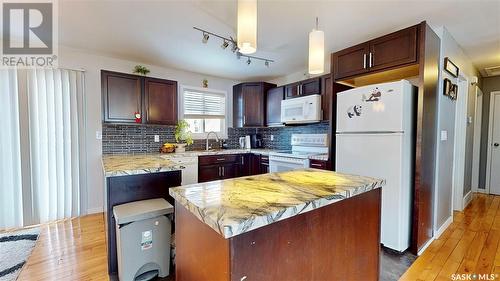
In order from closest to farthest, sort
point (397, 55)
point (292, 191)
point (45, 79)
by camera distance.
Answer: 1. point (292, 191)
2. point (397, 55)
3. point (45, 79)

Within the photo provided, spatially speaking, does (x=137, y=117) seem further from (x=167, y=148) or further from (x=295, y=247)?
(x=295, y=247)

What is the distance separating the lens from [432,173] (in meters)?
2.39

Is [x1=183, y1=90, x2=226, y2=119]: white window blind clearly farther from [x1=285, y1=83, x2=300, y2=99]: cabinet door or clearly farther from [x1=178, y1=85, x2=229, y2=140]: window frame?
[x1=285, y1=83, x2=300, y2=99]: cabinet door

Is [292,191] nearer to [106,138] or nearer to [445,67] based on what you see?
[445,67]

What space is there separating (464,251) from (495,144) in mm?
3313

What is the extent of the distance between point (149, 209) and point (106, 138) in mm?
2234

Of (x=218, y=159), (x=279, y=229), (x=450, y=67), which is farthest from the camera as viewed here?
(x=218, y=159)

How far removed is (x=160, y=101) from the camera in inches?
137

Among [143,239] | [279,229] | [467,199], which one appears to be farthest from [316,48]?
[467,199]

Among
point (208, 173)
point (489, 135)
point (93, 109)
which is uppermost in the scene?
point (93, 109)

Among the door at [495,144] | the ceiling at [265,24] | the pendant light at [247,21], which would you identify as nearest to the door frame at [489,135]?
the door at [495,144]

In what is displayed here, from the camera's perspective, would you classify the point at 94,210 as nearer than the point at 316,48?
No

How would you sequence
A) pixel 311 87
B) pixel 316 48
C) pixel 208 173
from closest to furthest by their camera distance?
1. pixel 316 48
2. pixel 311 87
3. pixel 208 173

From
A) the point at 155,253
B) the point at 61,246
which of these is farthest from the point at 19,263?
the point at 155,253
